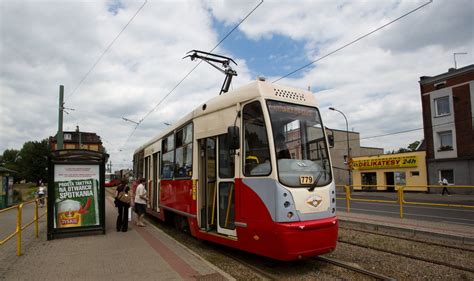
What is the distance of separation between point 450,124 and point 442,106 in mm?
2083

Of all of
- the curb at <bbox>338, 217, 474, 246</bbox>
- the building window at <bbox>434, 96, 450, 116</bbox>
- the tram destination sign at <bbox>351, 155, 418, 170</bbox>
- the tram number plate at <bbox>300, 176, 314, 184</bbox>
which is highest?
the building window at <bbox>434, 96, 450, 116</bbox>

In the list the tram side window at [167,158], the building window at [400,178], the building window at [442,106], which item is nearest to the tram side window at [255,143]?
the tram side window at [167,158]

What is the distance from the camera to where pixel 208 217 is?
7793 mm

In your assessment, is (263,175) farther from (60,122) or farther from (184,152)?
(60,122)

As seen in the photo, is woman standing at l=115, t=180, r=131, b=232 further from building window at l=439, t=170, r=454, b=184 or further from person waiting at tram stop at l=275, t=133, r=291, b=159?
building window at l=439, t=170, r=454, b=184

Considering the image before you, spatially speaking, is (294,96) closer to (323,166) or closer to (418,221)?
(323,166)

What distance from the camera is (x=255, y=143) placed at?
21.5 feet

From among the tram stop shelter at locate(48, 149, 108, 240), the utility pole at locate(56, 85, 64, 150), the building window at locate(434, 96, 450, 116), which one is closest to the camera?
the tram stop shelter at locate(48, 149, 108, 240)

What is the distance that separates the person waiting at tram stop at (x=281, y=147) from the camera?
247 inches

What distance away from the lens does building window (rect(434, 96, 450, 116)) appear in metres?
33.4

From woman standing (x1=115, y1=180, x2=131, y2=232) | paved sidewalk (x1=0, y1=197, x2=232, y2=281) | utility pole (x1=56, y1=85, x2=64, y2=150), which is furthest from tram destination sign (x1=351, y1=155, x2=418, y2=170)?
paved sidewalk (x1=0, y1=197, x2=232, y2=281)

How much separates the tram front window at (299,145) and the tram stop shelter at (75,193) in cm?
600

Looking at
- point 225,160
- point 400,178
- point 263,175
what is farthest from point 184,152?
point 400,178

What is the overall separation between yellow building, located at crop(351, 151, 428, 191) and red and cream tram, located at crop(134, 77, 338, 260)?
29.6 meters
